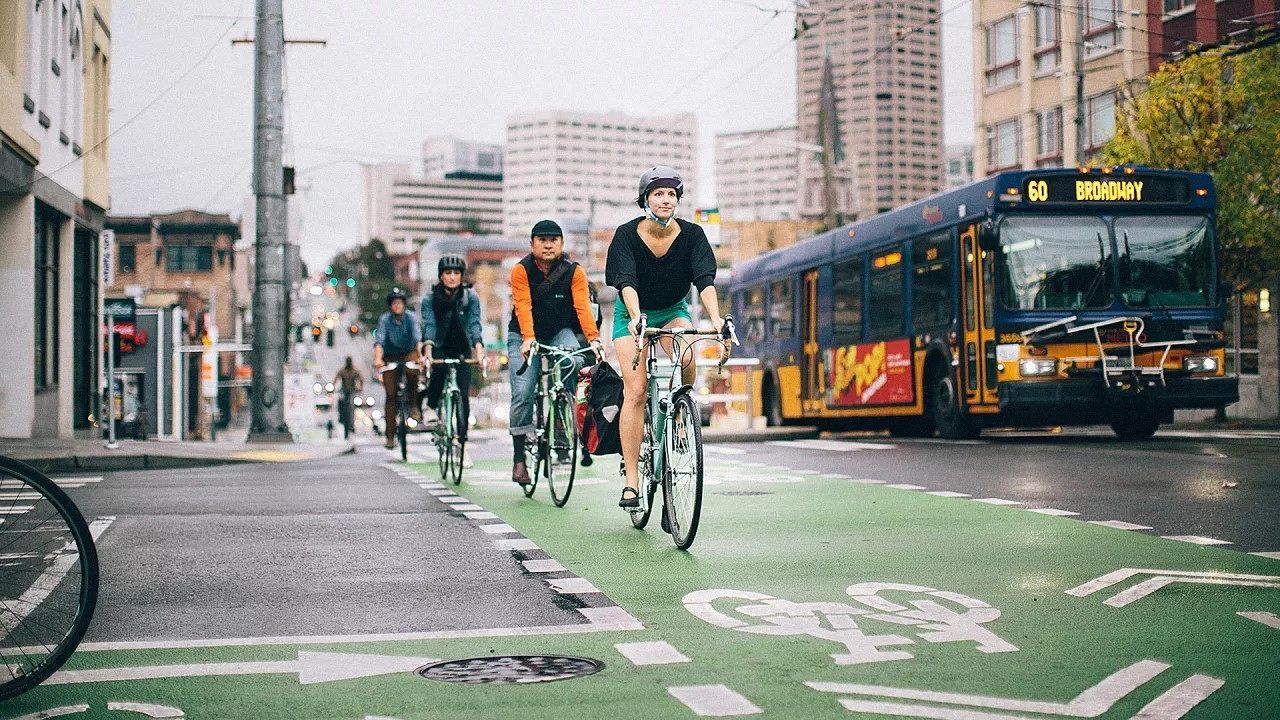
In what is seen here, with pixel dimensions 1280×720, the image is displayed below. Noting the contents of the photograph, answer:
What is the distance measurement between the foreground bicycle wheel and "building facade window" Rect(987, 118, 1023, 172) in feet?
173

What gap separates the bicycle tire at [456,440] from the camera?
47.8 ft

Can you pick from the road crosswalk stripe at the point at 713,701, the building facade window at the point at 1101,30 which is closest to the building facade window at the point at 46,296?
the road crosswalk stripe at the point at 713,701

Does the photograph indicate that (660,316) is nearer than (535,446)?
Yes

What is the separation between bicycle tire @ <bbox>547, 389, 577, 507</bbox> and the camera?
1138cm

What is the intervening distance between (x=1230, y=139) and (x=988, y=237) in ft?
48.1

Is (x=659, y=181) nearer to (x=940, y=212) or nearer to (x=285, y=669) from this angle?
(x=285, y=669)

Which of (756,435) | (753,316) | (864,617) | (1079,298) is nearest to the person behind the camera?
(864,617)

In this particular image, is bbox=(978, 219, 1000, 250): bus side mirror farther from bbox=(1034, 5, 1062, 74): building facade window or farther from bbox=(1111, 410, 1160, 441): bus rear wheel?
bbox=(1034, 5, 1062, 74): building facade window

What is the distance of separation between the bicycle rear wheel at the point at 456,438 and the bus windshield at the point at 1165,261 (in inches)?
354

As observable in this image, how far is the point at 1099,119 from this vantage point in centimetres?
4916

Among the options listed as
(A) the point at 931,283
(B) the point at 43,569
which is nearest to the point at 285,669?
(B) the point at 43,569

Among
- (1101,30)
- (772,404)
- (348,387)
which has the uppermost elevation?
(1101,30)

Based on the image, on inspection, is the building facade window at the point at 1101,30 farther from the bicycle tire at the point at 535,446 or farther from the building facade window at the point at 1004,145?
the bicycle tire at the point at 535,446

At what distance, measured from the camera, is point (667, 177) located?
29.3 feet
